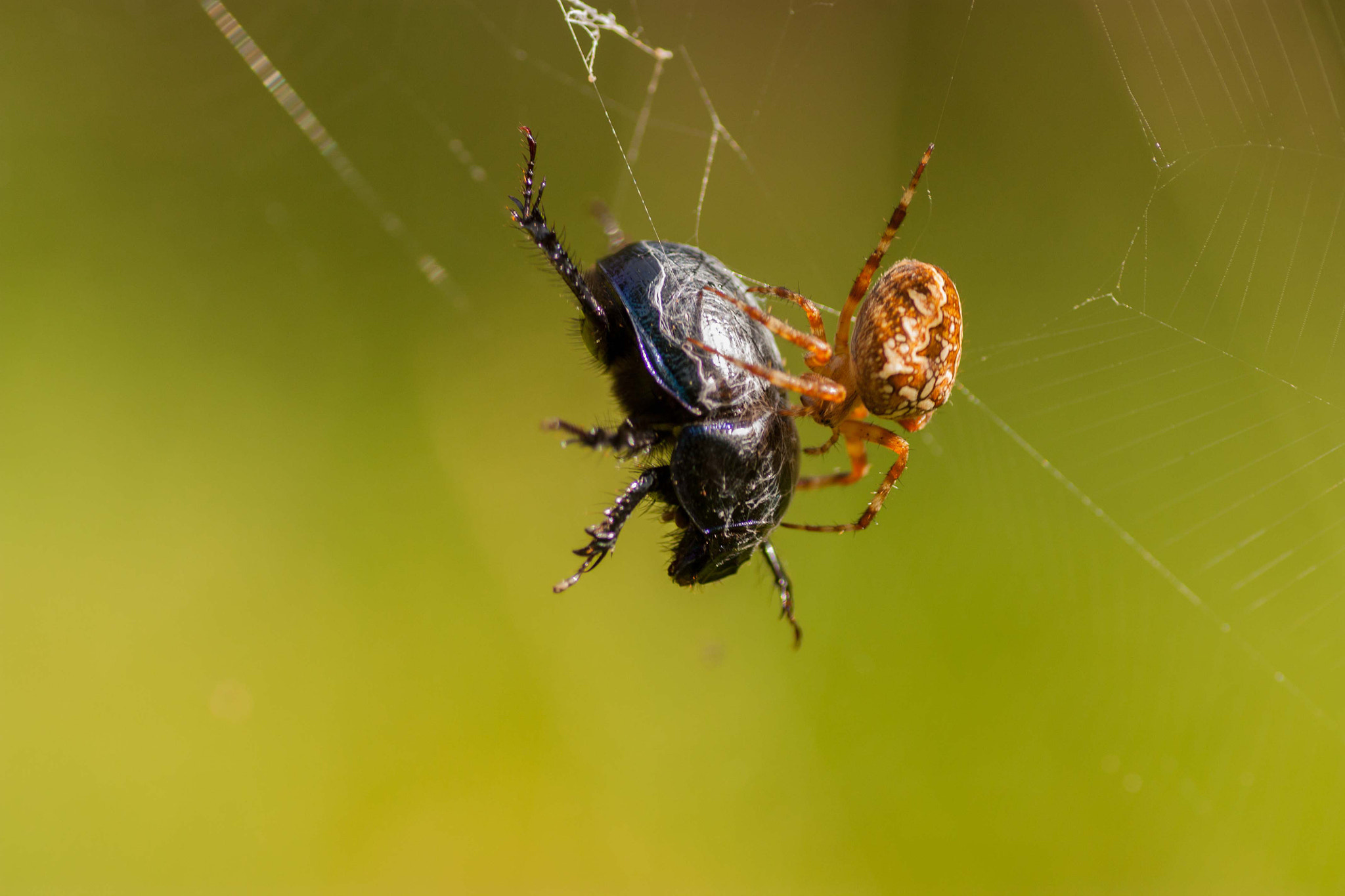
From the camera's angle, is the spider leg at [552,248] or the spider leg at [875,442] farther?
the spider leg at [875,442]

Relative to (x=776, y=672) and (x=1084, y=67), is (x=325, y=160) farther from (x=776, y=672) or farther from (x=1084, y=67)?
(x=1084, y=67)

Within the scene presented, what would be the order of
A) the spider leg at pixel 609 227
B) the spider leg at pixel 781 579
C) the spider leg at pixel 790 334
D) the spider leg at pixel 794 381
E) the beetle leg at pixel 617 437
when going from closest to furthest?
1. the beetle leg at pixel 617 437
2. the spider leg at pixel 794 381
3. the spider leg at pixel 790 334
4. the spider leg at pixel 781 579
5. the spider leg at pixel 609 227

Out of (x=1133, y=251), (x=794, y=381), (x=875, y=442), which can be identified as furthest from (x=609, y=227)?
(x=1133, y=251)

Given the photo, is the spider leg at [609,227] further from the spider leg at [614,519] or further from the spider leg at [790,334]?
the spider leg at [614,519]

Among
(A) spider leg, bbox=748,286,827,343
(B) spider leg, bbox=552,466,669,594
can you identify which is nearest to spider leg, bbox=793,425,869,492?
(A) spider leg, bbox=748,286,827,343

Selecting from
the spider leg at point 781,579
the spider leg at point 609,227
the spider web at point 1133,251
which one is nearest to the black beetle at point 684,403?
the spider leg at point 781,579

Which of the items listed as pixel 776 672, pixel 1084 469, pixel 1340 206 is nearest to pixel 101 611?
pixel 776 672

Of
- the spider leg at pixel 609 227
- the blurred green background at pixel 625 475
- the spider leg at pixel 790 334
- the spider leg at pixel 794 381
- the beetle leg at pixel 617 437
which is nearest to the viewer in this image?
the beetle leg at pixel 617 437
